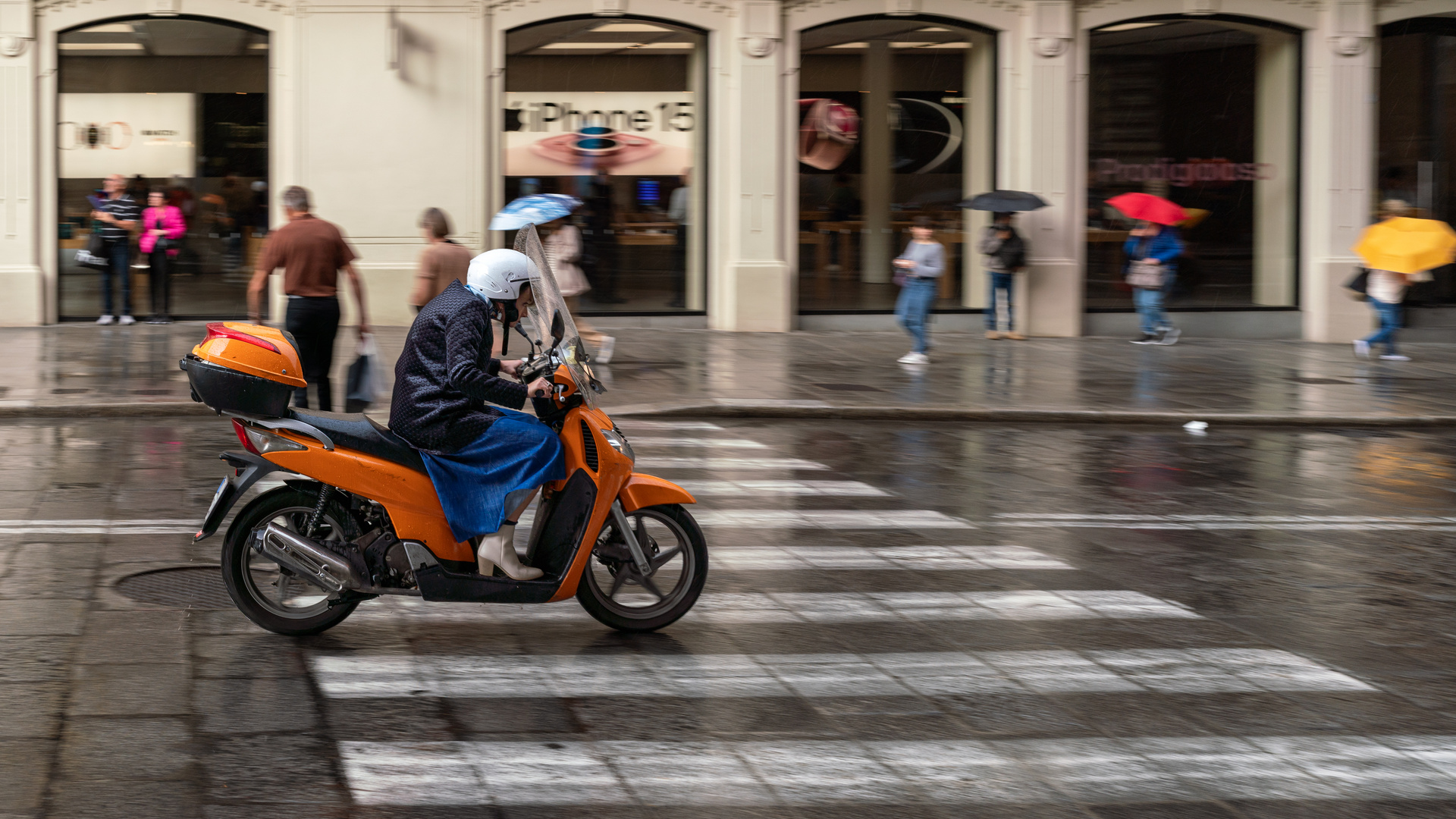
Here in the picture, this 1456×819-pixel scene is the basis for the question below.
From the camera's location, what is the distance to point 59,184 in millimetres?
19531

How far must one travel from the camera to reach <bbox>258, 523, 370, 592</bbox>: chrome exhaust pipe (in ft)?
19.0

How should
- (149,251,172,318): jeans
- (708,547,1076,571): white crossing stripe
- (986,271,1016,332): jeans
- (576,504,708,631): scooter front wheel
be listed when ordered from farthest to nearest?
(986,271,1016,332): jeans < (149,251,172,318): jeans < (708,547,1076,571): white crossing stripe < (576,504,708,631): scooter front wheel

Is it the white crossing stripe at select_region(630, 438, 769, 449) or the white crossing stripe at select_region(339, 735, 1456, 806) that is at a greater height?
the white crossing stripe at select_region(630, 438, 769, 449)

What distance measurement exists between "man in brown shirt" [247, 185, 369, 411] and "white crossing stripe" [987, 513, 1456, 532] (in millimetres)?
5335

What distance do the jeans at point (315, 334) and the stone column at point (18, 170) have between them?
934cm

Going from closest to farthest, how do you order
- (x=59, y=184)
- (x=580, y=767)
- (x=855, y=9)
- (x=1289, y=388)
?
(x=580, y=767)
(x=1289, y=388)
(x=59, y=184)
(x=855, y=9)

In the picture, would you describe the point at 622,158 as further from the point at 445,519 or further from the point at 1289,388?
the point at 445,519

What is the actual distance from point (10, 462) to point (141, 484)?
133cm

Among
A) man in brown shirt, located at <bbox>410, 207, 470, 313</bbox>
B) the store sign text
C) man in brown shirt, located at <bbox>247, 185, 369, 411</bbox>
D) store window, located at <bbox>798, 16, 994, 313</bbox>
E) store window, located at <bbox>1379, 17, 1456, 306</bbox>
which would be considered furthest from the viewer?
store window, located at <bbox>1379, 17, 1456, 306</bbox>

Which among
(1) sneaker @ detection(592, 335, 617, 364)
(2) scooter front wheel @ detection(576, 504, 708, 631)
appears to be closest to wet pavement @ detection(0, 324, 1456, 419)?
(1) sneaker @ detection(592, 335, 617, 364)

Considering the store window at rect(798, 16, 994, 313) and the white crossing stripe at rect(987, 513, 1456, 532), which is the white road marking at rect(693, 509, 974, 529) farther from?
the store window at rect(798, 16, 994, 313)

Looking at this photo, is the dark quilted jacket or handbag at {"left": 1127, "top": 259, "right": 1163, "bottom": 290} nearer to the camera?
the dark quilted jacket

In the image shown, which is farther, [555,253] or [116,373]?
[555,253]

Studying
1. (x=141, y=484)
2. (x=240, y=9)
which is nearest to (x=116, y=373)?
(x=141, y=484)
